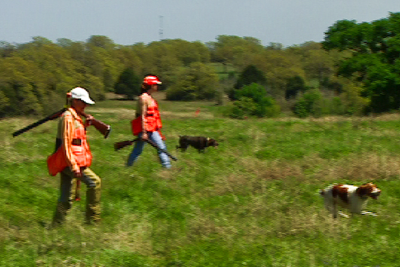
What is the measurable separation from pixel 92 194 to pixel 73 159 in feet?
1.80

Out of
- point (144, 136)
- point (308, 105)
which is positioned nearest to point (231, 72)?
point (308, 105)

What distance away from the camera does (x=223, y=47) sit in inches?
3012

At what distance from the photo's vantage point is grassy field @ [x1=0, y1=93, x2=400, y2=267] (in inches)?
206

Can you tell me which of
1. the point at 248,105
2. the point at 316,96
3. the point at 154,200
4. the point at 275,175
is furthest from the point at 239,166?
the point at 316,96

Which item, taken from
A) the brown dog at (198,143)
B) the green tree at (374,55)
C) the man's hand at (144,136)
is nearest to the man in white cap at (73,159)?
the man's hand at (144,136)

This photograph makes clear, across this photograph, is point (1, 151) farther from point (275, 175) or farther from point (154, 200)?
point (275, 175)

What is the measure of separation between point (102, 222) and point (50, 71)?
141 ft

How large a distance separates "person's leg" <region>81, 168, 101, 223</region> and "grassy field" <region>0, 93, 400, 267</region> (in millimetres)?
151

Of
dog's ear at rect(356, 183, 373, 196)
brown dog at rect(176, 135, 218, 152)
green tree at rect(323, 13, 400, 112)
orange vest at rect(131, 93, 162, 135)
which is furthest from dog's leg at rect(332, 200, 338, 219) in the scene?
green tree at rect(323, 13, 400, 112)

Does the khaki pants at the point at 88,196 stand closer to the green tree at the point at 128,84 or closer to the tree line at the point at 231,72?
the tree line at the point at 231,72

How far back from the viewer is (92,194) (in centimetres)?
612

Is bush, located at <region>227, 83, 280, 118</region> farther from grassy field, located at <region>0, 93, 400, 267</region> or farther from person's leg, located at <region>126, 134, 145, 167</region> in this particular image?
person's leg, located at <region>126, 134, 145, 167</region>

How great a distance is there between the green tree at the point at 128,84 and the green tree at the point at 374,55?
60.9ft

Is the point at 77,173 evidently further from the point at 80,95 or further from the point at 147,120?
the point at 147,120
